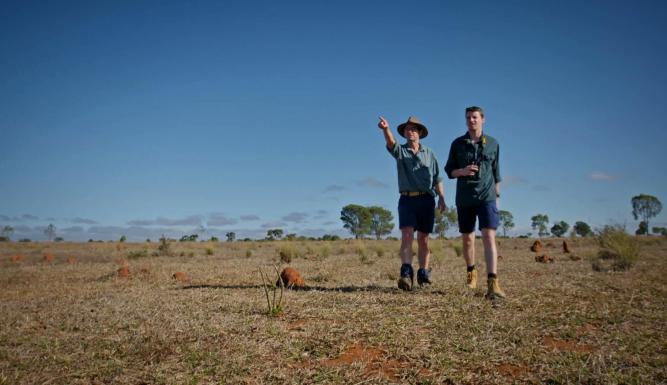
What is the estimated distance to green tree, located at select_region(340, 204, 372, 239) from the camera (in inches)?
3307

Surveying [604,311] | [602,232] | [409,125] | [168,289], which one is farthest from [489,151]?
[602,232]

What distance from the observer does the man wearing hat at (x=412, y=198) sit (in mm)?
6035

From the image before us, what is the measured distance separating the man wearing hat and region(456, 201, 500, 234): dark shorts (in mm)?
422

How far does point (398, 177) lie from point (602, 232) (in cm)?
989

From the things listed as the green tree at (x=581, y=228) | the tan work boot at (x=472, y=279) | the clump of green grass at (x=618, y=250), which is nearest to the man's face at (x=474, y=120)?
the tan work boot at (x=472, y=279)

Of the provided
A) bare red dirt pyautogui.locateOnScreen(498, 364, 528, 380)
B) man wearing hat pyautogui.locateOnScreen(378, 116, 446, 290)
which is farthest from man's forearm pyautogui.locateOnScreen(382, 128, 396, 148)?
bare red dirt pyautogui.locateOnScreen(498, 364, 528, 380)

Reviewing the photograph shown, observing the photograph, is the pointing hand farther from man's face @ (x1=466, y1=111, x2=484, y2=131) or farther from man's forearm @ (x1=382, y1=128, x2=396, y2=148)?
man's face @ (x1=466, y1=111, x2=484, y2=131)

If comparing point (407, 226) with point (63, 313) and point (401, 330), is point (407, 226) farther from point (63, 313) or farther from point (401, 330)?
point (63, 313)

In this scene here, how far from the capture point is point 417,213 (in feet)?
20.2

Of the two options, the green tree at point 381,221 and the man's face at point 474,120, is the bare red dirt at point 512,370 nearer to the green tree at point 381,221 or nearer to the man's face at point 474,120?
the man's face at point 474,120

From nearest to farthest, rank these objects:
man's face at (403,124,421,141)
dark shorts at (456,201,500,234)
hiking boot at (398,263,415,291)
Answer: dark shorts at (456,201,500,234)
hiking boot at (398,263,415,291)
man's face at (403,124,421,141)

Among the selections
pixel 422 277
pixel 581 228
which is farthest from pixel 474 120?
pixel 581 228

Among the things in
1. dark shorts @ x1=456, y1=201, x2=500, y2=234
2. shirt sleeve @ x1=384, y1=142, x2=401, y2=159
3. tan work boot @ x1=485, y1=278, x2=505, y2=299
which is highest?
shirt sleeve @ x1=384, y1=142, x2=401, y2=159

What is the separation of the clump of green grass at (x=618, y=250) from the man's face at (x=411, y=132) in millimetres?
5707
